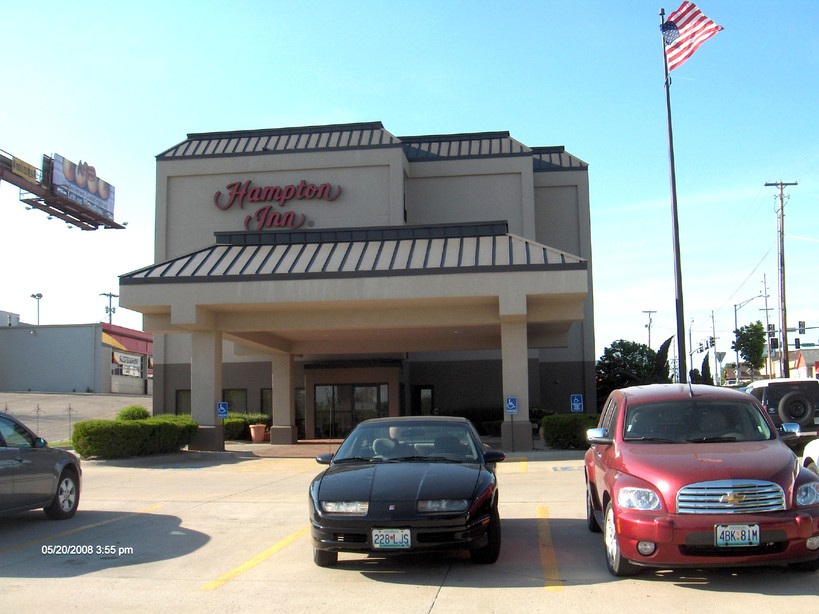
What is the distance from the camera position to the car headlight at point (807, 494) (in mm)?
6824

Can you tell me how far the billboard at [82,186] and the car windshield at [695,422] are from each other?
141 feet

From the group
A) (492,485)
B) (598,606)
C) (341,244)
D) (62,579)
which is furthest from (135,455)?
(598,606)

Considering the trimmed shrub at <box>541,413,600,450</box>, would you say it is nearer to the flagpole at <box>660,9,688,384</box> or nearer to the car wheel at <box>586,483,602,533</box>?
the flagpole at <box>660,9,688,384</box>

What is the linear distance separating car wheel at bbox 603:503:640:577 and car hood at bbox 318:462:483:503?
1.28m

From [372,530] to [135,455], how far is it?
1577 cm

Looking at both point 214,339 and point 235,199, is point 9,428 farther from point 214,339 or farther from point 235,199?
point 235,199

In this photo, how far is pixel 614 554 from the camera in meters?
7.31

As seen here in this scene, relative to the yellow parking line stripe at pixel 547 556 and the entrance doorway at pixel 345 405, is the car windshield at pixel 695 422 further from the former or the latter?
the entrance doorway at pixel 345 405

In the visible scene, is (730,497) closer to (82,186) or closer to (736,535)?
(736,535)

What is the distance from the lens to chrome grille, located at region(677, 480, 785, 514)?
6656 millimetres

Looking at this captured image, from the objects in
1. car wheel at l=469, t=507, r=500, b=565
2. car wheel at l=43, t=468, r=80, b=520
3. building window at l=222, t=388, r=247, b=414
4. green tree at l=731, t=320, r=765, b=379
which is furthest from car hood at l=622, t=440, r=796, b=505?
green tree at l=731, t=320, r=765, b=379

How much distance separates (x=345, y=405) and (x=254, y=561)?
24972 millimetres

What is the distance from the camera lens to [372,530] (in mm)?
7293

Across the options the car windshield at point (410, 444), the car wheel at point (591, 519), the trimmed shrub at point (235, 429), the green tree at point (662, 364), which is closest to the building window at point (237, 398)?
the trimmed shrub at point (235, 429)
